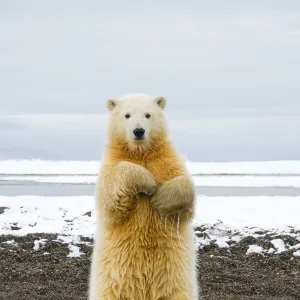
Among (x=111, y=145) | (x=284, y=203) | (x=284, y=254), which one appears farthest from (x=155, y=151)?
(x=284, y=203)

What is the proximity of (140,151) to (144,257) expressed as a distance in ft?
2.71

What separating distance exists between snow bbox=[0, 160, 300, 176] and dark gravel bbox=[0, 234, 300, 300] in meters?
26.0

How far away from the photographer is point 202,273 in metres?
9.17

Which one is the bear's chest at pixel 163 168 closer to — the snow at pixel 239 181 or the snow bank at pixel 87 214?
the snow bank at pixel 87 214

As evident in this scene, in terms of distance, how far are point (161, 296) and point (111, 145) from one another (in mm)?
1254

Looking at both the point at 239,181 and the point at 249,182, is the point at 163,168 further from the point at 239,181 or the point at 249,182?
the point at 239,181

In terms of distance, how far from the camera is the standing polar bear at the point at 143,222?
15.2ft

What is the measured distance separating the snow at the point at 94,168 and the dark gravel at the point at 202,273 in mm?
26022

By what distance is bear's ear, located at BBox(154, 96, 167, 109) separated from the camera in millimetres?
5023

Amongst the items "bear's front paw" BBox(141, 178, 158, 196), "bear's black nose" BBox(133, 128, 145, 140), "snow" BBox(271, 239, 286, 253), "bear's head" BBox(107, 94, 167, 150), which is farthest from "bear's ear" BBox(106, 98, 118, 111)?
"snow" BBox(271, 239, 286, 253)

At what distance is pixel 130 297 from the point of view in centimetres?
471

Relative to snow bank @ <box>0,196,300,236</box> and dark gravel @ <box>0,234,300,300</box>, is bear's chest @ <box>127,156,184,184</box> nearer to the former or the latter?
dark gravel @ <box>0,234,300,300</box>

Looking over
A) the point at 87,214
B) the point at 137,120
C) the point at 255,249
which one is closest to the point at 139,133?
the point at 137,120

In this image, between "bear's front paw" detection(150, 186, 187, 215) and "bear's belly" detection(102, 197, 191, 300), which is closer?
"bear's front paw" detection(150, 186, 187, 215)
